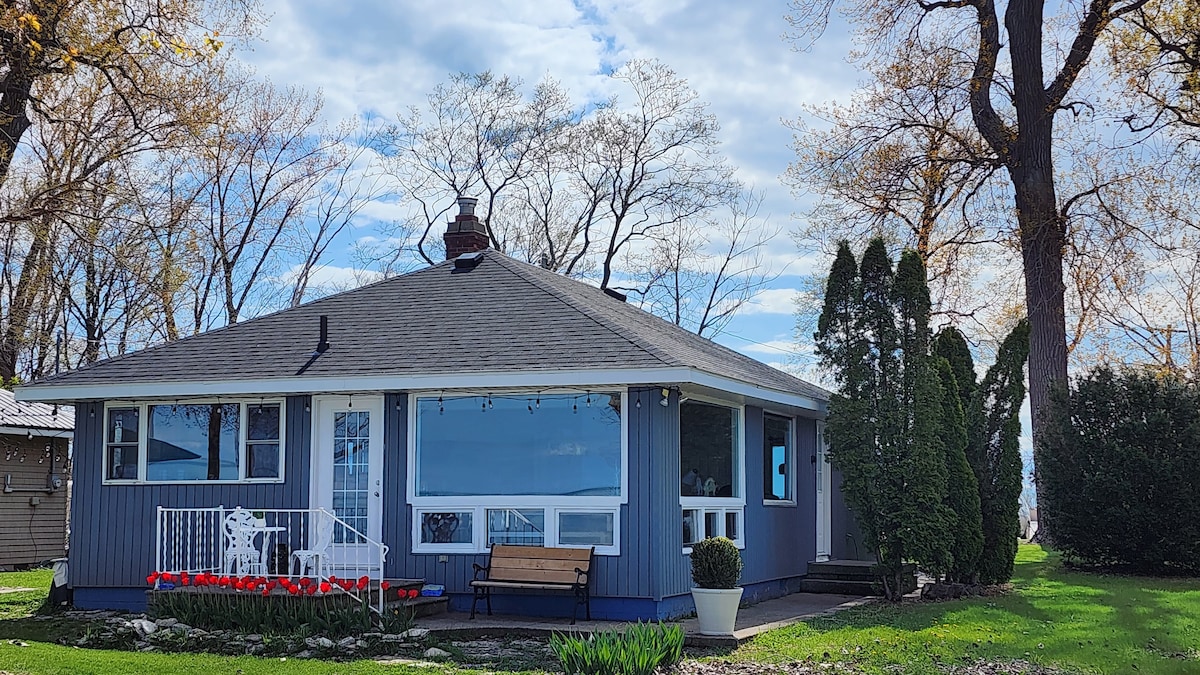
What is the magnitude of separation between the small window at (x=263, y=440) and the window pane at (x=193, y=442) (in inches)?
5.9

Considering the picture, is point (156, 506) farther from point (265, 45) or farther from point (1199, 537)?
point (1199, 537)

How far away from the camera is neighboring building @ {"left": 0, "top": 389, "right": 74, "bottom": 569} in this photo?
19.9 metres

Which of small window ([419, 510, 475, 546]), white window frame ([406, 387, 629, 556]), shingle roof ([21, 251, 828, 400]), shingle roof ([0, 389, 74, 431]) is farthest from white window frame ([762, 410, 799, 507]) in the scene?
shingle roof ([0, 389, 74, 431])

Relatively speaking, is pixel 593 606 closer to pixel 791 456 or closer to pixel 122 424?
pixel 791 456

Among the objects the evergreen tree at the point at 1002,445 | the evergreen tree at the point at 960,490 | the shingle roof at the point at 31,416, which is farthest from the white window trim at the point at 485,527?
Result: the shingle roof at the point at 31,416

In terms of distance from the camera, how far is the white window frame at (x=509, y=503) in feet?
39.2

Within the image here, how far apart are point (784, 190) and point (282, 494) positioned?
45.0 feet

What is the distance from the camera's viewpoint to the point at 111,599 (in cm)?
1342

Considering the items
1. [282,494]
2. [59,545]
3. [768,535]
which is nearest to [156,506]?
[282,494]

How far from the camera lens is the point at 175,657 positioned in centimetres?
984

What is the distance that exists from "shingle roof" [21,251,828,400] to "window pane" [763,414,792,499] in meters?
0.55

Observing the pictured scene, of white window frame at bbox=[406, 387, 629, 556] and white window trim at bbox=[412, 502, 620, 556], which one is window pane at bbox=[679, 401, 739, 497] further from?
white window trim at bbox=[412, 502, 620, 556]

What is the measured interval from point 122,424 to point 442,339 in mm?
3868

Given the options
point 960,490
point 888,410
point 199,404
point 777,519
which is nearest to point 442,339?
point 199,404
